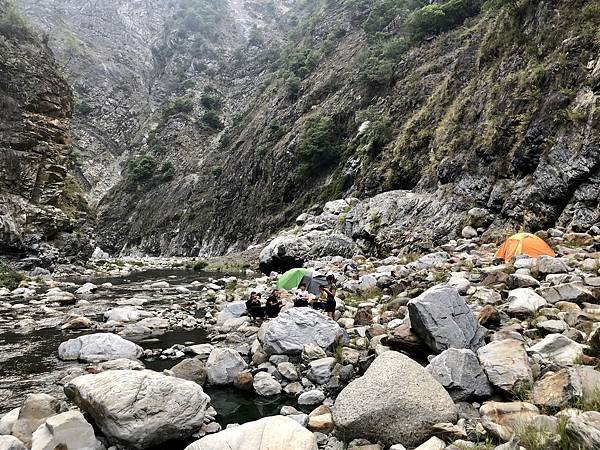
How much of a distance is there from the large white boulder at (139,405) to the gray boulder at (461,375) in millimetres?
3075

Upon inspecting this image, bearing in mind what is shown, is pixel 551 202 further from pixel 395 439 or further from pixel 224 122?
pixel 224 122

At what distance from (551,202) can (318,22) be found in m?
63.1

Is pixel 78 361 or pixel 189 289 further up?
pixel 78 361

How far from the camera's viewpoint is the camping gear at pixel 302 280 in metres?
12.8

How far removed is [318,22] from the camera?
67.6 metres

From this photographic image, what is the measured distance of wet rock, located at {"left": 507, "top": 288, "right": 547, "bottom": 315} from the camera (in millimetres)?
6867

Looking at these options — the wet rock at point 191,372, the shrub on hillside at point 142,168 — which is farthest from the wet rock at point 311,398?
the shrub on hillside at point 142,168

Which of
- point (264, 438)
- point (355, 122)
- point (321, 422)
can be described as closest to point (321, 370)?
point (321, 422)

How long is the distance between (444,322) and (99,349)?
6.47 metres

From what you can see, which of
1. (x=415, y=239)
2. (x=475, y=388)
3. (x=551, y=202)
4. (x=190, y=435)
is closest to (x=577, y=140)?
(x=551, y=202)

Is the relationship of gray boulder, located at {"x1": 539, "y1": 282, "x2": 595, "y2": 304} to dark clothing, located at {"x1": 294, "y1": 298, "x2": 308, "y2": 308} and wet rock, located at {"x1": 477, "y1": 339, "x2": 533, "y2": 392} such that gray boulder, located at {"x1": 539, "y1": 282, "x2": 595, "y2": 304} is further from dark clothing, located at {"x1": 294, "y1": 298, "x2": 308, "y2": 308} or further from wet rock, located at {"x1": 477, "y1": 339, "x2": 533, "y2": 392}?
dark clothing, located at {"x1": 294, "y1": 298, "x2": 308, "y2": 308}

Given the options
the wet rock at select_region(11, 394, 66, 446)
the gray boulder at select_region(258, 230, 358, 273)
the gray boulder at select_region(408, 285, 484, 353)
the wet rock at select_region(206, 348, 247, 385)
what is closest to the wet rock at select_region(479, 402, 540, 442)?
the gray boulder at select_region(408, 285, 484, 353)

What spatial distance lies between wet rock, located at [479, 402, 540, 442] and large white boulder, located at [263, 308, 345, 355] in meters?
3.22

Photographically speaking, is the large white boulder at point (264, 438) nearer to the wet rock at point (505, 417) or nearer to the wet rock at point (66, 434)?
the wet rock at point (66, 434)
